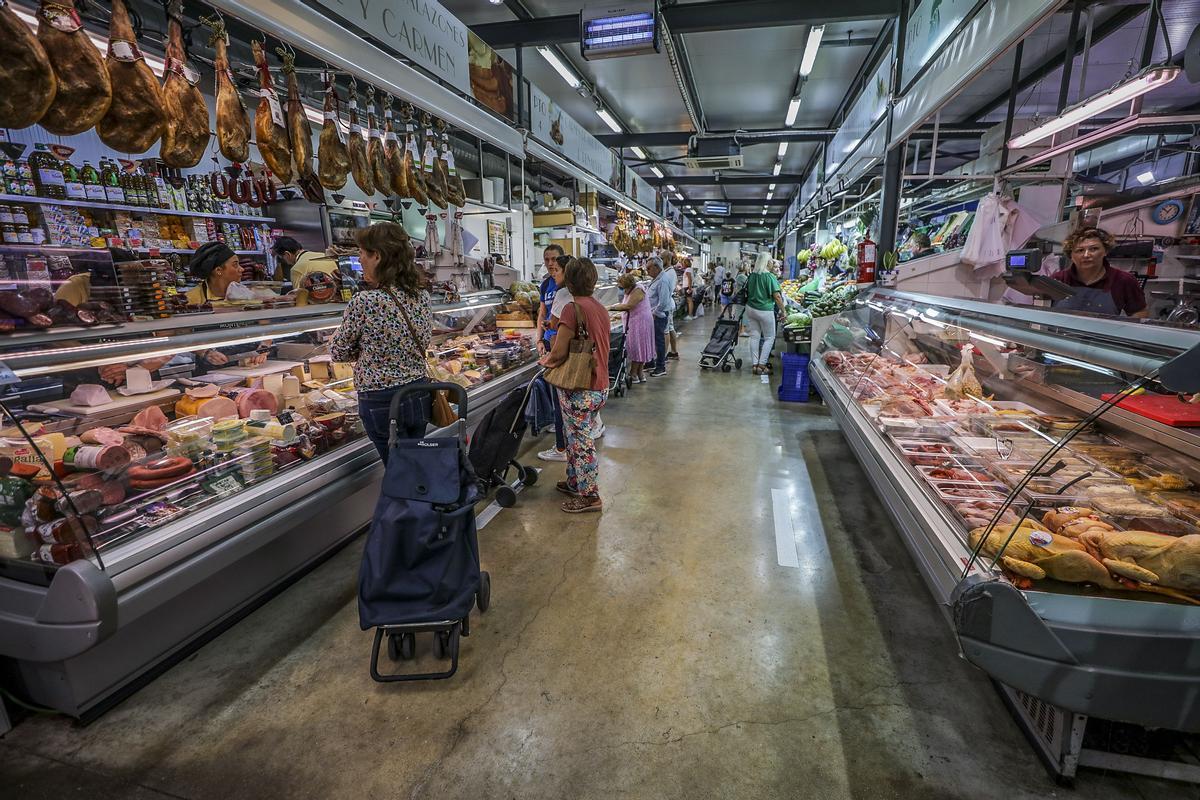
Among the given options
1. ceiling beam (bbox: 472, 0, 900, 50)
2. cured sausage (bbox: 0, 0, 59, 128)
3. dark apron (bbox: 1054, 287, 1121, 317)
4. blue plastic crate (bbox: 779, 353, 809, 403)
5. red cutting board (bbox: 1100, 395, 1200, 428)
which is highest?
ceiling beam (bbox: 472, 0, 900, 50)

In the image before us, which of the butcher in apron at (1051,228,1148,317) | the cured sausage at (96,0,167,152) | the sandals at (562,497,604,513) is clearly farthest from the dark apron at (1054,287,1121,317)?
the cured sausage at (96,0,167,152)

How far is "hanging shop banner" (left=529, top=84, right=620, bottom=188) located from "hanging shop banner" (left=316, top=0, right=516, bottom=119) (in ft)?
2.74

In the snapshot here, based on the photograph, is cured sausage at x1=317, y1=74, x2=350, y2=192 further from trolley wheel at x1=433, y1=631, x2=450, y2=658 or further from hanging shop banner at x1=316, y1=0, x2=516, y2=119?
trolley wheel at x1=433, y1=631, x2=450, y2=658

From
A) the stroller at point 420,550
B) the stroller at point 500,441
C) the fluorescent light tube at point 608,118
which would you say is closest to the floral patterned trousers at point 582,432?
the stroller at point 500,441

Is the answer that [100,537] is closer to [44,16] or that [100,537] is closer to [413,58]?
[44,16]

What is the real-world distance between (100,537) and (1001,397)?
170 inches

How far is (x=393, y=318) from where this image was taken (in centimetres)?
268

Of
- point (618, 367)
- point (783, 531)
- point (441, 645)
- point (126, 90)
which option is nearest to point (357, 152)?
point (126, 90)

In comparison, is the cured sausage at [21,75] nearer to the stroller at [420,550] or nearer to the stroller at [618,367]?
the stroller at [420,550]

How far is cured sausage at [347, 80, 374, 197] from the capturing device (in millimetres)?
3160

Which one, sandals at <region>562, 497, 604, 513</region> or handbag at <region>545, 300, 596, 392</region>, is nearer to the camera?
handbag at <region>545, 300, 596, 392</region>

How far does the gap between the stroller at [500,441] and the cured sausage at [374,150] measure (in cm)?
158

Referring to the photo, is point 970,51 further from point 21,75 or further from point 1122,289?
point 21,75

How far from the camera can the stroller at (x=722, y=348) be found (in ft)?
29.4
